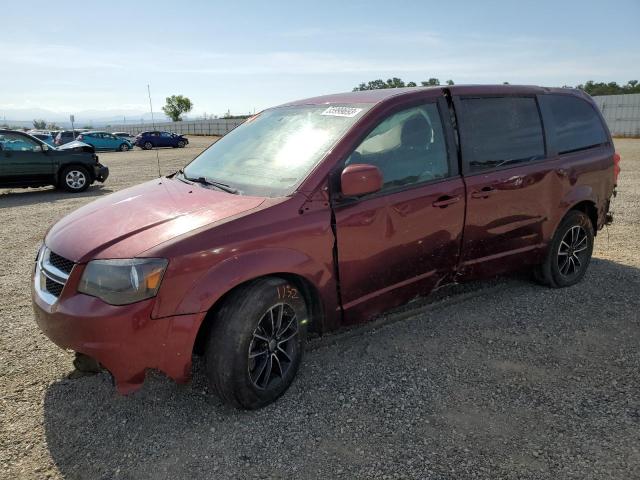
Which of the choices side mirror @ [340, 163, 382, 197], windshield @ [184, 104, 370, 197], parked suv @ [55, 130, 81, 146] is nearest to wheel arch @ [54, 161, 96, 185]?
windshield @ [184, 104, 370, 197]

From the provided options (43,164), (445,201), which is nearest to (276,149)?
(445,201)

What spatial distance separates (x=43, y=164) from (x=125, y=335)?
1154 centimetres

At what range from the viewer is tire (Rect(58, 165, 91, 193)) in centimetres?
1259

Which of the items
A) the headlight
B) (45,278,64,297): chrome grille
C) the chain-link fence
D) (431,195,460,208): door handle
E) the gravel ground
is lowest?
the gravel ground

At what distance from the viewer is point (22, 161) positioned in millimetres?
11875

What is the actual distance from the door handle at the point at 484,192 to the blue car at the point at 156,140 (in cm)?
3444

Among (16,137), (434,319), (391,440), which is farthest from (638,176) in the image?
(16,137)

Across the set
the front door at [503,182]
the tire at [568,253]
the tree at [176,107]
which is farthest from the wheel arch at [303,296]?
the tree at [176,107]

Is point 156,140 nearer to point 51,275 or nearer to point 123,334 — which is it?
point 51,275

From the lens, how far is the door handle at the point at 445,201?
3.60 m

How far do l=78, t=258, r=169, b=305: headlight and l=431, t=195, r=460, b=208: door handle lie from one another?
1963 mm

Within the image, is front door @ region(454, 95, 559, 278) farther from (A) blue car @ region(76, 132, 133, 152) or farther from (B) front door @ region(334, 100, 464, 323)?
(A) blue car @ region(76, 132, 133, 152)

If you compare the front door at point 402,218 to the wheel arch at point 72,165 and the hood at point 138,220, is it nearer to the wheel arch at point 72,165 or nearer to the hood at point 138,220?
the hood at point 138,220

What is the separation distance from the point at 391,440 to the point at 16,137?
1232cm
